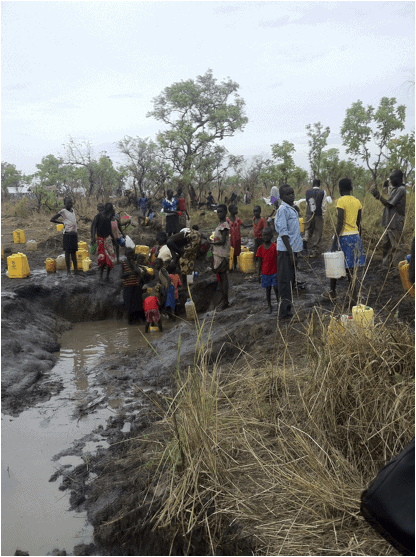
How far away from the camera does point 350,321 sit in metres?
3.50

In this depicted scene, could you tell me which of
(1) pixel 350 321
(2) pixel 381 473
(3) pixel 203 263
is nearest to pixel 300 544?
(2) pixel 381 473

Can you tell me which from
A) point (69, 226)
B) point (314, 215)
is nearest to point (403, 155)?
point (314, 215)

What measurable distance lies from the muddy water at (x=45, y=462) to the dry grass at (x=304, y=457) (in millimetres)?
787

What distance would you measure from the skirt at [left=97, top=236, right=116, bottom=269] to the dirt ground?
0.42 meters

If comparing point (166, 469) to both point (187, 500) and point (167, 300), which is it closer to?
point (187, 500)

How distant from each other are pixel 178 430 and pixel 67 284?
7400mm

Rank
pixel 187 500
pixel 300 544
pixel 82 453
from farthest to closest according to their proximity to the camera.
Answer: pixel 82 453, pixel 187 500, pixel 300 544

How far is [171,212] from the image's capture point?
460 inches

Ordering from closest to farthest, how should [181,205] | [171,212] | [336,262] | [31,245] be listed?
1. [336,262]
2. [171,212]
3. [181,205]
4. [31,245]

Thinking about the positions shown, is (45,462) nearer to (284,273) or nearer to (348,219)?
(284,273)

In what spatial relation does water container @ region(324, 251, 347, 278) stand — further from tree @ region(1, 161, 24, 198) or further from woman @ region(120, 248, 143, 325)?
tree @ region(1, 161, 24, 198)

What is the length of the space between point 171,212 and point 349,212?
6311mm

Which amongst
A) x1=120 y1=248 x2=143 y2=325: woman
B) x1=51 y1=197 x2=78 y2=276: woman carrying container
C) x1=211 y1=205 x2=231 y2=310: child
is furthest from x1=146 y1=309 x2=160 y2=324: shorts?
x1=51 y1=197 x2=78 y2=276: woman carrying container

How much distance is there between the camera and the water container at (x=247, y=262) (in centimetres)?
1040
